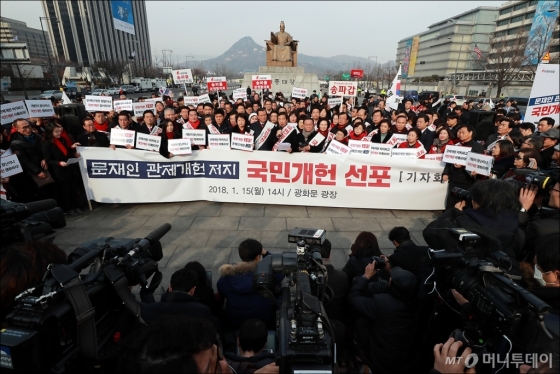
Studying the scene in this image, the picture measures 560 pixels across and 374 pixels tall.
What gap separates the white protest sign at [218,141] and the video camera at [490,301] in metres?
5.11

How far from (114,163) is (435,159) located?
6.42m

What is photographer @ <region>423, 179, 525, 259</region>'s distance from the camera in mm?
2551

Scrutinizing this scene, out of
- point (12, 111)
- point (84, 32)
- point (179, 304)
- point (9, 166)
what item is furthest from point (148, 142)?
point (84, 32)

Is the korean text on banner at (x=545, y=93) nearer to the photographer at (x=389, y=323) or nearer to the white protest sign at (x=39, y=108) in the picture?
the photographer at (x=389, y=323)

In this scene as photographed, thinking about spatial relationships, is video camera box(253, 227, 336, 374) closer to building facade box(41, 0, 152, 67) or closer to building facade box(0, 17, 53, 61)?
building facade box(0, 17, 53, 61)

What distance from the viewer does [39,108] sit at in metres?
6.43

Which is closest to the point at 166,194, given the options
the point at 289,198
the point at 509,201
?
the point at 289,198

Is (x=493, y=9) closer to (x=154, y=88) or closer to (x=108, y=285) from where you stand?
(x=154, y=88)

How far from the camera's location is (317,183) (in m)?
6.48

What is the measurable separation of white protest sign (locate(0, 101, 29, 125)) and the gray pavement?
7.20 ft

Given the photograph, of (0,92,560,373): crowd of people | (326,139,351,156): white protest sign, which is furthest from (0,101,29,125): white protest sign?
(326,139,351,156): white protest sign

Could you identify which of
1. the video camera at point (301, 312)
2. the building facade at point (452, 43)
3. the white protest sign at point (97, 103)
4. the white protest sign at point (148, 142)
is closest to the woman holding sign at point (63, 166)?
the white protest sign at point (148, 142)

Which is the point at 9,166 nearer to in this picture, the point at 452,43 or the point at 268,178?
the point at 268,178

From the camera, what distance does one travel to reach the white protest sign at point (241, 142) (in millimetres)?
6316
